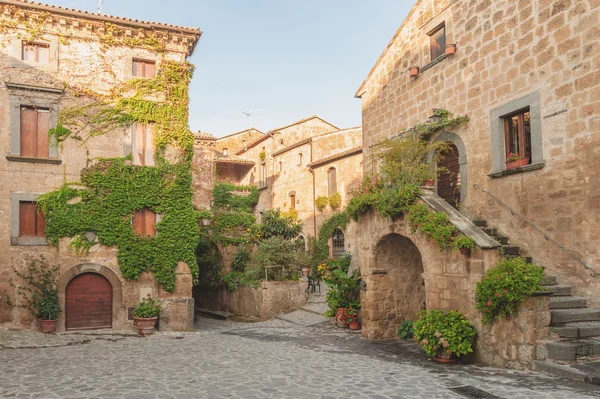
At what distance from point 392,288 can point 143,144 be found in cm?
936

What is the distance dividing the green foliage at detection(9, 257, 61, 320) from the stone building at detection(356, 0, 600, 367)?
29.6 ft

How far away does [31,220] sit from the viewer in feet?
47.8

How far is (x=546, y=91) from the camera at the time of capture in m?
9.38

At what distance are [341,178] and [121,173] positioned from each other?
516 inches

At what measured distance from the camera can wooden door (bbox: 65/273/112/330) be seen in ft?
48.4

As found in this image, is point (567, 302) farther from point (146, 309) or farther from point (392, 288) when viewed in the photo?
point (146, 309)

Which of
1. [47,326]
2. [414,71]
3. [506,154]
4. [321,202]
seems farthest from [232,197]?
[506,154]

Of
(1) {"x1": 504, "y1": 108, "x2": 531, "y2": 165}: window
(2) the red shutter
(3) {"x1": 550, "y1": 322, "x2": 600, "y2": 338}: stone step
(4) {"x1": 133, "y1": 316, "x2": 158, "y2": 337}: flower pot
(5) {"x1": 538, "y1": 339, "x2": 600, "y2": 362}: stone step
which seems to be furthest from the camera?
A: (4) {"x1": 133, "y1": 316, "x2": 158, "y2": 337}: flower pot

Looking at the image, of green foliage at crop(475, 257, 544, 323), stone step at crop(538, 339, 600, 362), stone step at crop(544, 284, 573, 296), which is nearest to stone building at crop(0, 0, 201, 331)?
green foliage at crop(475, 257, 544, 323)

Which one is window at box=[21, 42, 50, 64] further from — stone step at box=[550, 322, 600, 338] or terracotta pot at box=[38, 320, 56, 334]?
stone step at box=[550, 322, 600, 338]

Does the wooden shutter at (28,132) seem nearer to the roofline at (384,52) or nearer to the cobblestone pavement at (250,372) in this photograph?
the cobblestone pavement at (250,372)

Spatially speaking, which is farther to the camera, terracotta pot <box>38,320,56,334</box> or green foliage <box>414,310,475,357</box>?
terracotta pot <box>38,320,56,334</box>

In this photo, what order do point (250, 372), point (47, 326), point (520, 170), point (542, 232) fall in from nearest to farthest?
point (250, 372), point (542, 232), point (520, 170), point (47, 326)

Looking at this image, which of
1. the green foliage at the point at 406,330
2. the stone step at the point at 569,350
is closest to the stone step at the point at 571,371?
the stone step at the point at 569,350
